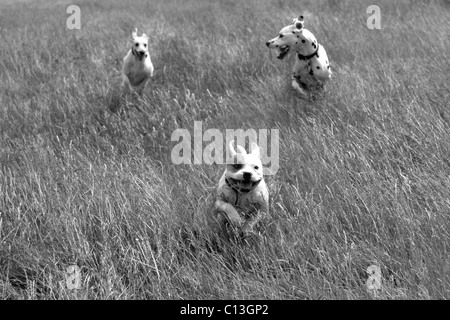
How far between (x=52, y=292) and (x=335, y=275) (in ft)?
4.46

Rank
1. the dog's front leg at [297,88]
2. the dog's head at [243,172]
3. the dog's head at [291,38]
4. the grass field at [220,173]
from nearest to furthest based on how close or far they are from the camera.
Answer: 1. the grass field at [220,173]
2. the dog's head at [243,172]
3. the dog's head at [291,38]
4. the dog's front leg at [297,88]

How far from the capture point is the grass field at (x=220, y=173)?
246cm

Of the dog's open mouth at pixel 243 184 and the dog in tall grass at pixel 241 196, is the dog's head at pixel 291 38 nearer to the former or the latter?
the dog in tall grass at pixel 241 196

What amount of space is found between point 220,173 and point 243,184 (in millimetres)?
822

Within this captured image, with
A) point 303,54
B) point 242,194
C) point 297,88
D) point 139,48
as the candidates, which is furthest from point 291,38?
point 242,194

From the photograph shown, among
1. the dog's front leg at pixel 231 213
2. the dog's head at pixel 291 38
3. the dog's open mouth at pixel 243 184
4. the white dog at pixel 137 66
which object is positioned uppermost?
the white dog at pixel 137 66

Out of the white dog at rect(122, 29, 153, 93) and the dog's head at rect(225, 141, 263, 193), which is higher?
the white dog at rect(122, 29, 153, 93)

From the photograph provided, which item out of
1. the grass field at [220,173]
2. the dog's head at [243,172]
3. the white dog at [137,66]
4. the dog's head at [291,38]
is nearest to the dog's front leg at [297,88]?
the grass field at [220,173]

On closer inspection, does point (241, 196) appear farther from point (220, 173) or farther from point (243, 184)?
point (220, 173)

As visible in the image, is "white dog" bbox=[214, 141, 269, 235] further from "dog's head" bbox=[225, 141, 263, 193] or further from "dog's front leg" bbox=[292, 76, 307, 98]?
"dog's front leg" bbox=[292, 76, 307, 98]

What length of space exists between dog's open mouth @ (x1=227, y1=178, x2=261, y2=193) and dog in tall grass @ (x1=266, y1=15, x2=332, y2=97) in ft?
6.53

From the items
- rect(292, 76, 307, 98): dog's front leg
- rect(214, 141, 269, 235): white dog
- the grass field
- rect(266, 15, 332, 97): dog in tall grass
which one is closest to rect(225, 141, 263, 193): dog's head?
rect(214, 141, 269, 235): white dog

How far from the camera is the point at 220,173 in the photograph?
3.46 m

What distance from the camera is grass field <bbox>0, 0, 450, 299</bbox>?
246 cm
